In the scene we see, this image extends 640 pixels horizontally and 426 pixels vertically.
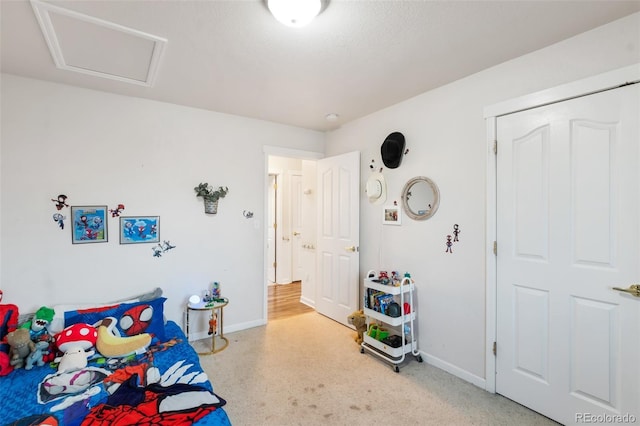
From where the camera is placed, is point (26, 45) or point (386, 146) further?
point (386, 146)

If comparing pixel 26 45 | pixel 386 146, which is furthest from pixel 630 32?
pixel 26 45

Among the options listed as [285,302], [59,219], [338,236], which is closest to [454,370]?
[338,236]

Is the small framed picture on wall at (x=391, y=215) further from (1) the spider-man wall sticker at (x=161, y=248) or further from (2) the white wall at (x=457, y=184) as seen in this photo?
(1) the spider-man wall sticker at (x=161, y=248)

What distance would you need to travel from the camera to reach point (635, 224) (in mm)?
1633

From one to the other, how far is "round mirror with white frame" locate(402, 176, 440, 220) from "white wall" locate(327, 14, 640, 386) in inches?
2.3

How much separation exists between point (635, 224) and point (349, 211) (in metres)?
2.34

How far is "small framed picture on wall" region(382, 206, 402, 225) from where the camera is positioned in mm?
2992

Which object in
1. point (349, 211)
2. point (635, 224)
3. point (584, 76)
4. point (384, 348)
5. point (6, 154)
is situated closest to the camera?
point (635, 224)

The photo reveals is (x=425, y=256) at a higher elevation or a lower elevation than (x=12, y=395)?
higher

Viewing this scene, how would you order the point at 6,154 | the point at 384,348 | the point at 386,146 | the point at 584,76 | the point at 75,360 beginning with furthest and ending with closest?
the point at 386,146 → the point at 384,348 → the point at 6,154 → the point at 75,360 → the point at 584,76

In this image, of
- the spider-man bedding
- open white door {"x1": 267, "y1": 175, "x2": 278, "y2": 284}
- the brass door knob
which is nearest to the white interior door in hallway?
the brass door knob

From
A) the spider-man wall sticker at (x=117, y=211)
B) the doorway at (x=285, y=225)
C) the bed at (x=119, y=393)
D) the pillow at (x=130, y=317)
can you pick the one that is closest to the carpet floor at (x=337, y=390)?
the bed at (x=119, y=393)

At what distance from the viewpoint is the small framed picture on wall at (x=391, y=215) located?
118 inches

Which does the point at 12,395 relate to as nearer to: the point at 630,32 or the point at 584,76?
the point at 584,76
